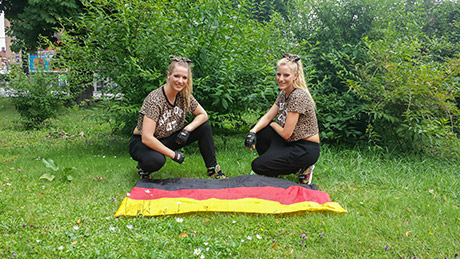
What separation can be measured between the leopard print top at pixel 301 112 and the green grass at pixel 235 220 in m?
0.57

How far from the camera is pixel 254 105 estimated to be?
4.86 m

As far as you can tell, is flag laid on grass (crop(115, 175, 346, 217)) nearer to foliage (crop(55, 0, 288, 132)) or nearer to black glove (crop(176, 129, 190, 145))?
black glove (crop(176, 129, 190, 145))

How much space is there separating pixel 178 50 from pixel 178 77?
3.47 ft

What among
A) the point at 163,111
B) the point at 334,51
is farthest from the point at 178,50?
the point at 334,51

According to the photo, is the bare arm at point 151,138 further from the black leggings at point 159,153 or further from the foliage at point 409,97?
the foliage at point 409,97

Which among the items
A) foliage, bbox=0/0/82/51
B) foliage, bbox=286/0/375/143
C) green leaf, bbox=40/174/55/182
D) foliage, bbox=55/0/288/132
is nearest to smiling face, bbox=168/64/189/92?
foliage, bbox=55/0/288/132

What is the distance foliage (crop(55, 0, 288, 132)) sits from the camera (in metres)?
4.20

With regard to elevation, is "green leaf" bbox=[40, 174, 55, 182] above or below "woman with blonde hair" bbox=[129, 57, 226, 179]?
below

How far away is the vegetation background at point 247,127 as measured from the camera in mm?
2256

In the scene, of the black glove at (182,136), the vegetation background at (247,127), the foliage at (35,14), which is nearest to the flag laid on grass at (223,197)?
the vegetation background at (247,127)

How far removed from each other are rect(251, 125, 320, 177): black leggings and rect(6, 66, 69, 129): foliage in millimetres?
5893

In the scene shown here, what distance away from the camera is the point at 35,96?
7.39m

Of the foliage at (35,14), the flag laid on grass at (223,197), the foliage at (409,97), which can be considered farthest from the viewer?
the foliage at (35,14)

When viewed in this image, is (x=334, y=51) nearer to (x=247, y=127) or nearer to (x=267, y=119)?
(x=247, y=127)
